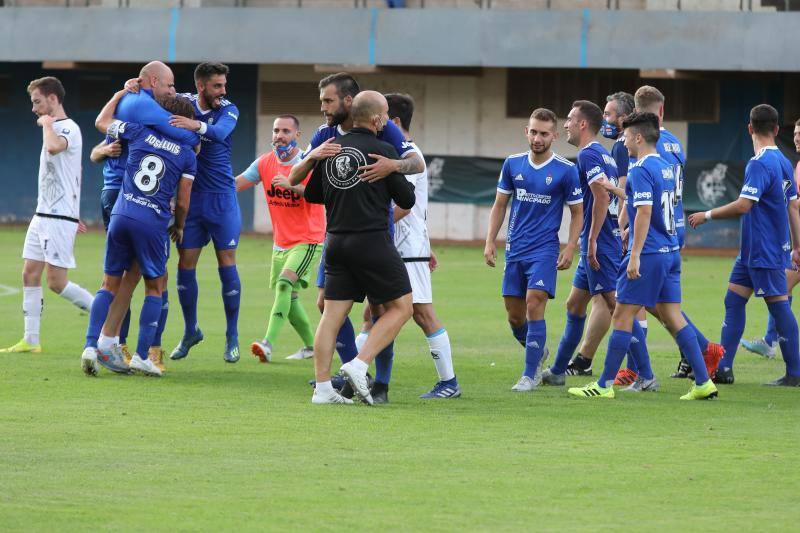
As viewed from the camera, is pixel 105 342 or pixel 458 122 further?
pixel 458 122

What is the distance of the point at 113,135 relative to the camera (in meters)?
11.0

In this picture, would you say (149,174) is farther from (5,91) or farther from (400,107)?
(5,91)

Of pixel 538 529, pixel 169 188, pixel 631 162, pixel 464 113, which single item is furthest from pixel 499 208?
pixel 464 113

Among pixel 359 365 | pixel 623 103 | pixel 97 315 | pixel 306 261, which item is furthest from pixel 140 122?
pixel 623 103

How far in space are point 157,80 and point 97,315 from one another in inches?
74.0

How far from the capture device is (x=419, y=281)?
33.0 feet

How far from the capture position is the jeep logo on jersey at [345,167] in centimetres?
916

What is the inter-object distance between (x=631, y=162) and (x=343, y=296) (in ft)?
8.36

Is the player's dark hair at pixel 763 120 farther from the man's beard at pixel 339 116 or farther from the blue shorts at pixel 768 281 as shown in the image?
the man's beard at pixel 339 116

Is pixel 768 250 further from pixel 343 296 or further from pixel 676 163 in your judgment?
pixel 343 296

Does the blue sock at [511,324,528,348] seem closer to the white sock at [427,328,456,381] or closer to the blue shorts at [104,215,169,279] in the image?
the white sock at [427,328,456,381]

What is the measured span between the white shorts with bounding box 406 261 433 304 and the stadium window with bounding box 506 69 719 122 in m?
24.2

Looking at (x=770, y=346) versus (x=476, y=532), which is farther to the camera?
Answer: (x=770, y=346)

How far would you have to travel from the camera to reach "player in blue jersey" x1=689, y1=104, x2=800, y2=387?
36.2 ft
